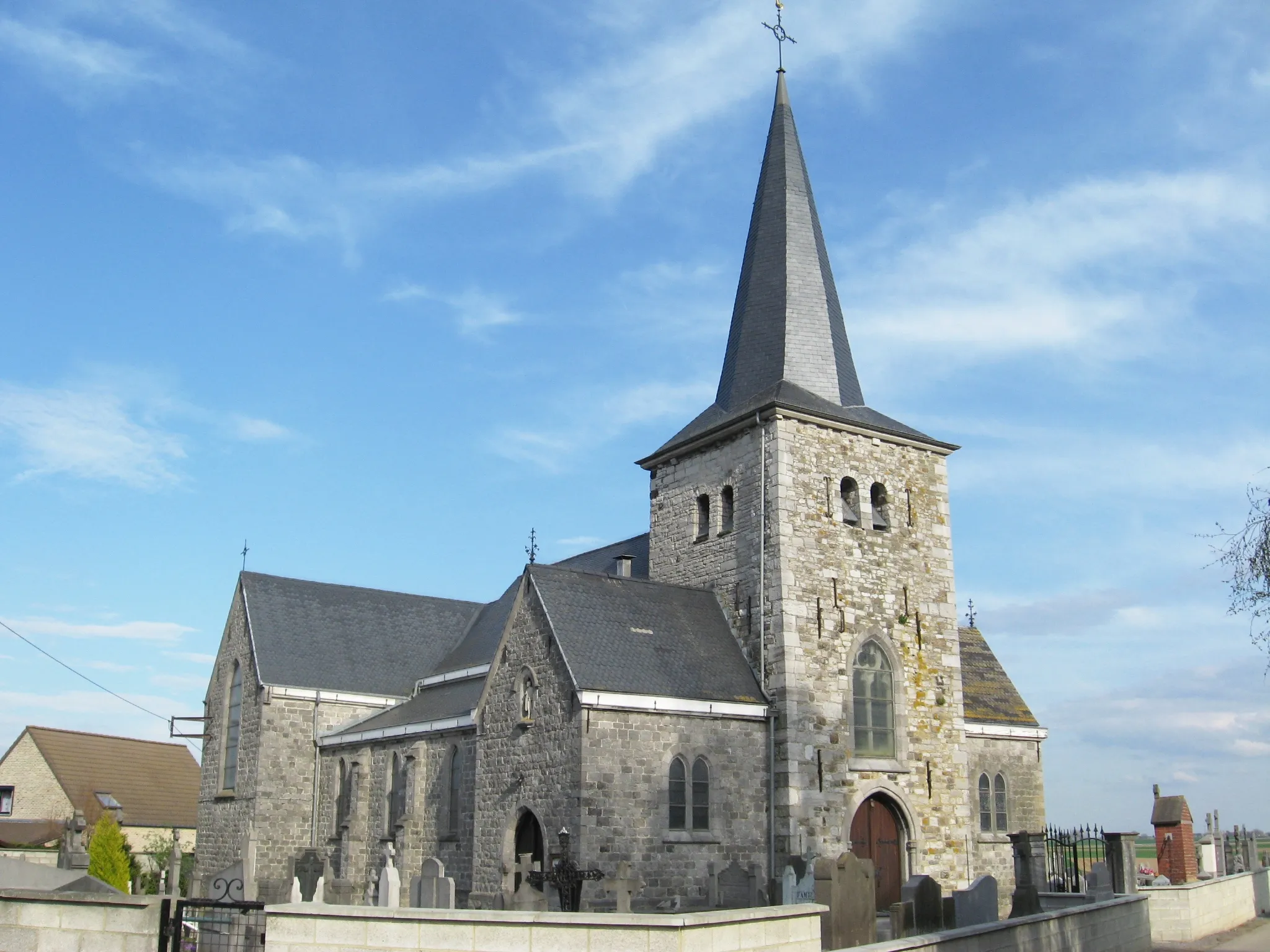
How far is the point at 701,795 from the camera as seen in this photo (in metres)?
21.1

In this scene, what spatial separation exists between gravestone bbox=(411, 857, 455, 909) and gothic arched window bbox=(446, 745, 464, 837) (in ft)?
18.9

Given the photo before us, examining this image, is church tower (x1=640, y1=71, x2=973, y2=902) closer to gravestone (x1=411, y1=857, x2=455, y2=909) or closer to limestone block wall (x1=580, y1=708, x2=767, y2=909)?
limestone block wall (x1=580, y1=708, x2=767, y2=909)

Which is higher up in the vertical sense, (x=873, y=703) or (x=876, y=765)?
(x=873, y=703)

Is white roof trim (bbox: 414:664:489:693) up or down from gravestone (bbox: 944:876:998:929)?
up

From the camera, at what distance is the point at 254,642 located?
31688 mm

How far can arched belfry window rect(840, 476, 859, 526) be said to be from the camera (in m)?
24.6

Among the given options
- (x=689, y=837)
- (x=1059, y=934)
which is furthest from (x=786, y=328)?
(x=1059, y=934)

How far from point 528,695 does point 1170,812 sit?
57.4 feet

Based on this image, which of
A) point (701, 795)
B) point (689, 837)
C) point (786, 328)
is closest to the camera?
point (689, 837)

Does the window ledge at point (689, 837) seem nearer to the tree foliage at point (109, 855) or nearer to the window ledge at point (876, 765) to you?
the window ledge at point (876, 765)

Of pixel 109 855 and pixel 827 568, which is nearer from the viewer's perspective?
pixel 827 568

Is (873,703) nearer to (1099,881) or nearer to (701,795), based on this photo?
(701,795)

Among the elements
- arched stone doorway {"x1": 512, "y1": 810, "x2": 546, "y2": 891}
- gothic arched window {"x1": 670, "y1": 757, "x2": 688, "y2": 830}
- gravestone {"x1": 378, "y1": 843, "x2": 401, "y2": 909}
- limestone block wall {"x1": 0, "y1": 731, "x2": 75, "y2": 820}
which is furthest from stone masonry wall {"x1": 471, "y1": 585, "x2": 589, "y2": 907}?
limestone block wall {"x1": 0, "y1": 731, "x2": 75, "y2": 820}

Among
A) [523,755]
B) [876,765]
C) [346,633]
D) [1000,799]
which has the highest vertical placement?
[346,633]
